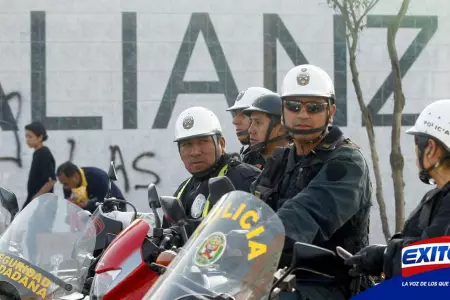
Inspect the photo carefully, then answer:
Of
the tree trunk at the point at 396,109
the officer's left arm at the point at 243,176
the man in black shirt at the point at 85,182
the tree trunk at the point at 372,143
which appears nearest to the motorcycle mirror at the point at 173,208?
the officer's left arm at the point at 243,176

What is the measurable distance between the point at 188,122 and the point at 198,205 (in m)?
0.56

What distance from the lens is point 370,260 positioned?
3941 mm

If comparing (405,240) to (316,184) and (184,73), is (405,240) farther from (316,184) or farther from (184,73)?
(184,73)

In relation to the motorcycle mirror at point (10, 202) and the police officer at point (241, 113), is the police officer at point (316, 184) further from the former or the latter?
the police officer at point (241, 113)

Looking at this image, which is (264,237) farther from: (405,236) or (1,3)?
(1,3)

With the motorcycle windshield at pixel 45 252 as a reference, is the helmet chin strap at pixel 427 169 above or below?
above

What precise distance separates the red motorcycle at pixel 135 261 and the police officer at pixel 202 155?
53.0 inches

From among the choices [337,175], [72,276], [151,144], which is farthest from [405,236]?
[151,144]

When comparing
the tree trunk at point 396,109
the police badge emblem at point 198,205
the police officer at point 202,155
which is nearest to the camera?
the police badge emblem at point 198,205

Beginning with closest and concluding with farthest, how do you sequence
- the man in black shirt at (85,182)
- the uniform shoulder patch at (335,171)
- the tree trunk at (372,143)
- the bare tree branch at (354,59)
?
the uniform shoulder patch at (335,171) → the man in black shirt at (85,182) → the bare tree branch at (354,59) → the tree trunk at (372,143)

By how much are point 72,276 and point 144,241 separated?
0.47 metres

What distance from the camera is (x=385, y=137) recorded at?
13.1 m

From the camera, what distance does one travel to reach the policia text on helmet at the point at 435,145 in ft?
13.9

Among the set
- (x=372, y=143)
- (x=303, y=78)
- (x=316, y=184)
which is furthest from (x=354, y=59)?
(x=316, y=184)
